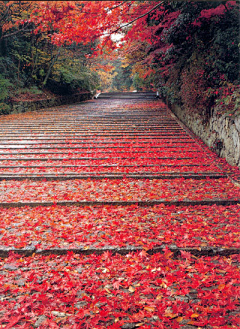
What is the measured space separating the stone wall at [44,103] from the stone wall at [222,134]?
9.62m

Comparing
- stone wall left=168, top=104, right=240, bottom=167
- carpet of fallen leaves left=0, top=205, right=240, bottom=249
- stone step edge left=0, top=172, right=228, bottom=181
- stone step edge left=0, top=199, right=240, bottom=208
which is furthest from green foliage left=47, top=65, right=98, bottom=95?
carpet of fallen leaves left=0, top=205, right=240, bottom=249

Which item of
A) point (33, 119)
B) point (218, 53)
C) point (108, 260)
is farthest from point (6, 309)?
point (33, 119)

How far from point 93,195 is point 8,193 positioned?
1716 mm

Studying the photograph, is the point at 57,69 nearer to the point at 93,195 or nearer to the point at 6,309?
the point at 93,195

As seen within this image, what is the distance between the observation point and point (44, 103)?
630 inches

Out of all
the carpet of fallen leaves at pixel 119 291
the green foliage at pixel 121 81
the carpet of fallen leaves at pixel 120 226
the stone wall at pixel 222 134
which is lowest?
the carpet of fallen leaves at pixel 119 291

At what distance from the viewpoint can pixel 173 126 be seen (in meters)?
10.5

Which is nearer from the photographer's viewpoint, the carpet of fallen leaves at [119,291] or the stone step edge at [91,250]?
the carpet of fallen leaves at [119,291]

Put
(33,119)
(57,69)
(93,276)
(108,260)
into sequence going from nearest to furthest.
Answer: (93,276) → (108,260) → (33,119) → (57,69)

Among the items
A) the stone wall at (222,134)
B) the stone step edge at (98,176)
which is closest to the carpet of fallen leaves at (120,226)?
the stone step edge at (98,176)

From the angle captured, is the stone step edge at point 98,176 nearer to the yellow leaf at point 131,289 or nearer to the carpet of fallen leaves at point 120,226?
Answer: the carpet of fallen leaves at point 120,226

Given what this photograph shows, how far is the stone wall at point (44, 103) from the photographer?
14.0 m

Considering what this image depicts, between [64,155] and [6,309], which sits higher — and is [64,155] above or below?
above

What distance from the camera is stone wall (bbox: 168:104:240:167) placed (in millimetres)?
5914
